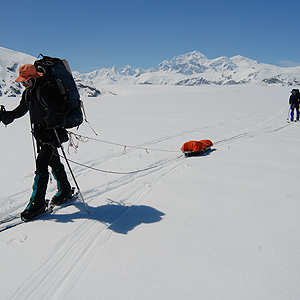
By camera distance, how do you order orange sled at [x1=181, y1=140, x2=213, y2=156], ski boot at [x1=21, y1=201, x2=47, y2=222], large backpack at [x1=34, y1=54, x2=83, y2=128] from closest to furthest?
1. large backpack at [x1=34, y1=54, x2=83, y2=128]
2. ski boot at [x1=21, y1=201, x2=47, y2=222]
3. orange sled at [x1=181, y1=140, x2=213, y2=156]

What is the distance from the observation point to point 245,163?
6.03 metres

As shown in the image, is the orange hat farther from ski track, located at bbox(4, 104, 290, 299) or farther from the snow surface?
ski track, located at bbox(4, 104, 290, 299)

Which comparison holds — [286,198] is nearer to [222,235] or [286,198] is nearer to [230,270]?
[222,235]

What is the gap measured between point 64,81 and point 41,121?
695 mm

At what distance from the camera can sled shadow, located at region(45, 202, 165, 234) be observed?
11.2ft

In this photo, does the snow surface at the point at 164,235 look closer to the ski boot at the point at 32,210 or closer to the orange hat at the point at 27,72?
the ski boot at the point at 32,210

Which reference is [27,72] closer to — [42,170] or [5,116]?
[5,116]

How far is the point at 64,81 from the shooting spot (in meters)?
3.49

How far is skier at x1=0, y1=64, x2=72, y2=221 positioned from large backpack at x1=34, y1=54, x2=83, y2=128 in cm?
9

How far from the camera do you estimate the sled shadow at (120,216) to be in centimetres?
340

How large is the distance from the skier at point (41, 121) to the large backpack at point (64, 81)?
86 mm

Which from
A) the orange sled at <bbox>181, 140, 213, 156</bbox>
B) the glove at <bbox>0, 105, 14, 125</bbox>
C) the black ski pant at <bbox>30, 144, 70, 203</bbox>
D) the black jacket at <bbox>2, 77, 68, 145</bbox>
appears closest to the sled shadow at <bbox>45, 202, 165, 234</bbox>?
the black ski pant at <bbox>30, 144, 70, 203</bbox>

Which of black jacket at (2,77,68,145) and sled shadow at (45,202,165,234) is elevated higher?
black jacket at (2,77,68,145)

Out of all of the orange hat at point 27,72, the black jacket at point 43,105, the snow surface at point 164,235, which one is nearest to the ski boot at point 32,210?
the snow surface at point 164,235
